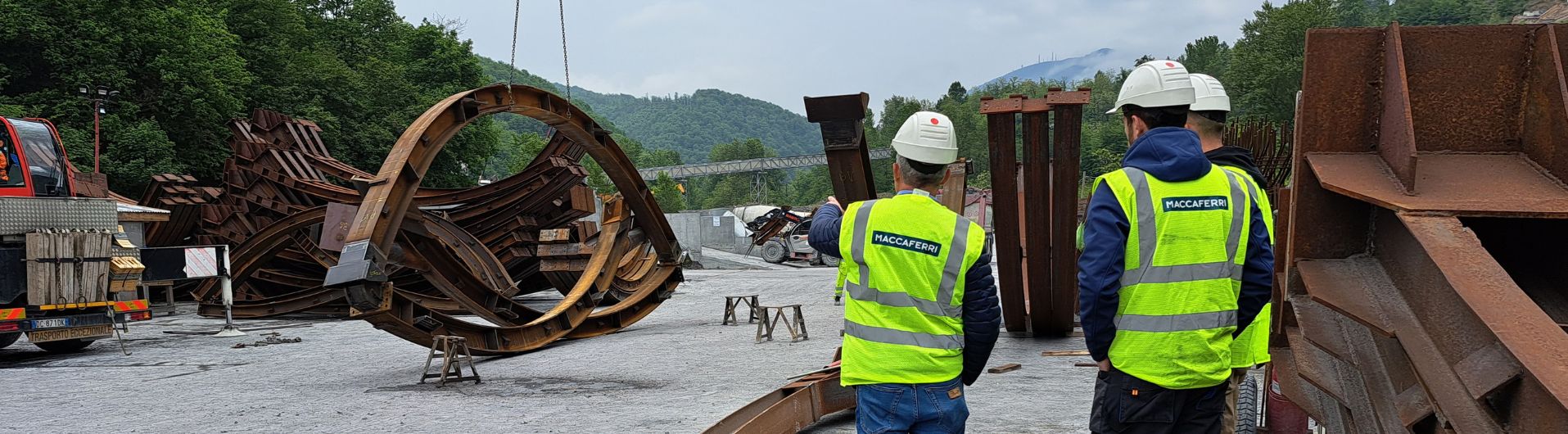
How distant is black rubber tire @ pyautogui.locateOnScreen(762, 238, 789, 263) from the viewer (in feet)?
117

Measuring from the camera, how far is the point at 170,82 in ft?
100

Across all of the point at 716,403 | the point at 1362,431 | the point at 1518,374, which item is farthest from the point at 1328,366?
the point at 716,403

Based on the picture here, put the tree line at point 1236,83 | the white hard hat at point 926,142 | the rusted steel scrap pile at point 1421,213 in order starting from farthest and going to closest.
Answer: the tree line at point 1236,83
the white hard hat at point 926,142
the rusted steel scrap pile at point 1421,213

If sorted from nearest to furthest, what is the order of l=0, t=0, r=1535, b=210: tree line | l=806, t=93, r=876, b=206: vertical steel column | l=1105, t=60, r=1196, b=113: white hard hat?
l=1105, t=60, r=1196, b=113: white hard hat → l=806, t=93, r=876, b=206: vertical steel column → l=0, t=0, r=1535, b=210: tree line

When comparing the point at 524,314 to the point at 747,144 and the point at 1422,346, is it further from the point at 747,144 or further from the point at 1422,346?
the point at 747,144

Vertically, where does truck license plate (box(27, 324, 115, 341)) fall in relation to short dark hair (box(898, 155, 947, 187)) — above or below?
below

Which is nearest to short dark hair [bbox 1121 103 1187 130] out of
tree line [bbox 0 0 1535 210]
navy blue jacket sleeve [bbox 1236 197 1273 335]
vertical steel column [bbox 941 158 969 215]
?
navy blue jacket sleeve [bbox 1236 197 1273 335]

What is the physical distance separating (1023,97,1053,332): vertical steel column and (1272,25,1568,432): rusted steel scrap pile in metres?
4.47

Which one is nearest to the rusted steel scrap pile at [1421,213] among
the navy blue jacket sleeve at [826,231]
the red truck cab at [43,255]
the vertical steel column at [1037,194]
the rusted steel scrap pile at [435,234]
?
the navy blue jacket sleeve at [826,231]

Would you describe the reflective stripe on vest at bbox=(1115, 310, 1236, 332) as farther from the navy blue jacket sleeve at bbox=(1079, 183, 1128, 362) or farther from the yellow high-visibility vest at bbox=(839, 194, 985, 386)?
the yellow high-visibility vest at bbox=(839, 194, 985, 386)

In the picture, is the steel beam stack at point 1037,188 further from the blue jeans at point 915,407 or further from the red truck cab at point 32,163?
the red truck cab at point 32,163

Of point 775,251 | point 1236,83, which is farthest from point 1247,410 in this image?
point 1236,83

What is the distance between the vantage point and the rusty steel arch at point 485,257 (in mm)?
7922

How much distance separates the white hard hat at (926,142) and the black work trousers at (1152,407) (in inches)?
34.6
